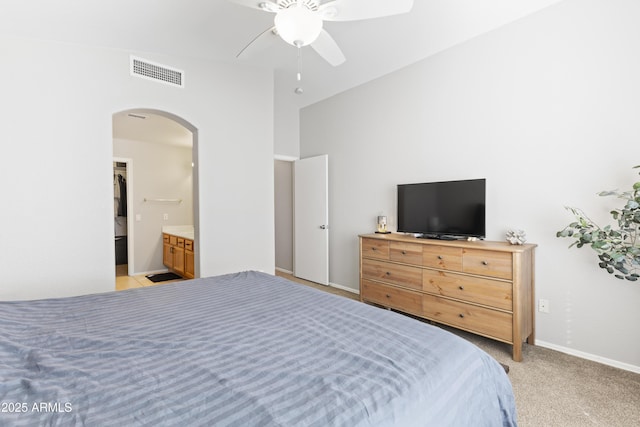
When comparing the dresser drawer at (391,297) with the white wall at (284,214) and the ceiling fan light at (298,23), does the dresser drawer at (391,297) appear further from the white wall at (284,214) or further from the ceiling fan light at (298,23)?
the ceiling fan light at (298,23)

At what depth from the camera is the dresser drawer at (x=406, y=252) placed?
307cm

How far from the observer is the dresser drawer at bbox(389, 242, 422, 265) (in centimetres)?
307

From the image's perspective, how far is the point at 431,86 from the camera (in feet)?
11.2

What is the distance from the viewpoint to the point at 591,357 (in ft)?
8.00

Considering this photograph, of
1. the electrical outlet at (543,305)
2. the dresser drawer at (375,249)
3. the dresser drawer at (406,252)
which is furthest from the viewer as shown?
the dresser drawer at (375,249)

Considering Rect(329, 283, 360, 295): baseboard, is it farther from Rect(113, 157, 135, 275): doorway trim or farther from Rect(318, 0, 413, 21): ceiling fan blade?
Rect(113, 157, 135, 275): doorway trim

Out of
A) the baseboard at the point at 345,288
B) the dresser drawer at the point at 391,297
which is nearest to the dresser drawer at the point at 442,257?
the dresser drawer at the point at 391,297

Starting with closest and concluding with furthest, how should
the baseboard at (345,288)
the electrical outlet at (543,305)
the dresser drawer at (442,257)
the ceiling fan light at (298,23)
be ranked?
the ceiling fan light at (298,23) → the electrical outlet at (543,305) → the dresser drawer at (442,257) → the baseboard at (345,288)

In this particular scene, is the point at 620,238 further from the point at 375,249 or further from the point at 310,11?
the point at 310,11

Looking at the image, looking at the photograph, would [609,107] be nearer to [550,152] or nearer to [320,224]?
[550,152]

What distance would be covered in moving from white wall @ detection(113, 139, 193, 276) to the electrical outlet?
5803 millimetres

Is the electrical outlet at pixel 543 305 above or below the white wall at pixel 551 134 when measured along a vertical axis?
below

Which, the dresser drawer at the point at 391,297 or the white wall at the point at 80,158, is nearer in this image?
the white wall at the point at 80,158

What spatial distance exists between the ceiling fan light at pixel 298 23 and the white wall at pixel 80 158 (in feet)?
6.40
